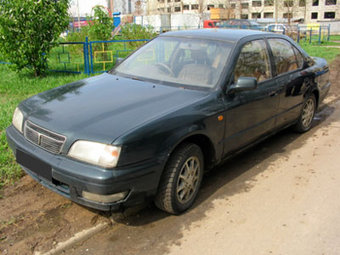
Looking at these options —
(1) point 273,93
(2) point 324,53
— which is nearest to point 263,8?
(2) point 324,53

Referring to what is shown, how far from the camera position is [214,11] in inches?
1912

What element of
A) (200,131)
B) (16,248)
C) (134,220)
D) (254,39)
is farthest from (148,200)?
(254,39)

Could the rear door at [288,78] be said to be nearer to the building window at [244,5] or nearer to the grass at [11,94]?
the grass at [11,94]

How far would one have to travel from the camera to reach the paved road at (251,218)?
9.23ft

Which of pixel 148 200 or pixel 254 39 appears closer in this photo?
pixel 148 200

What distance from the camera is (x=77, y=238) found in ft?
9.32

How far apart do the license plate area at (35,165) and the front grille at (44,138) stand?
0.42ft

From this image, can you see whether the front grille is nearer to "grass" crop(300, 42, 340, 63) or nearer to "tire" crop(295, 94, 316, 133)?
"tire" crop(295, 94, 316, 133)

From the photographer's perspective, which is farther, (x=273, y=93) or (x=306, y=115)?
(x=306, y=115)

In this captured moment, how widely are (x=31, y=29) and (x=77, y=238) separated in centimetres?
766

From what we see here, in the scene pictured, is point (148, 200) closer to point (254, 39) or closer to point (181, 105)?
point (181, 105)

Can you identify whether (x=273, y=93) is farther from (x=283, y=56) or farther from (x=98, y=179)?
(x=98, y=179)

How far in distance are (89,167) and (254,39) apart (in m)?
2.63

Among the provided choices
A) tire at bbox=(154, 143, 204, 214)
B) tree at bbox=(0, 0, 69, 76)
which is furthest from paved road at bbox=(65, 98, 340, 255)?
tree at bbox=(0, 0, 69, 76)
